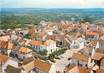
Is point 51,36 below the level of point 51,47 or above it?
above

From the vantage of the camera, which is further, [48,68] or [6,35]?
[6,35]

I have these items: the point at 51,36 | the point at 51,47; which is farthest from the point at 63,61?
the point at 51,36

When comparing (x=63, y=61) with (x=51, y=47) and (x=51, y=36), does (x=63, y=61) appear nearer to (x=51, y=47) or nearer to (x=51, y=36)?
(x=51, y=47)

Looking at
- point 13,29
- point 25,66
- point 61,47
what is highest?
point 13,29

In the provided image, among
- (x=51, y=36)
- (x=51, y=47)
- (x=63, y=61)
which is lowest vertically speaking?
(x=63, y=61)

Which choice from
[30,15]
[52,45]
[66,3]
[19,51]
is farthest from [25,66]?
[66,3]

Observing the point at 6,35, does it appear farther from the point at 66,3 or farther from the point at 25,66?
the point at 66,3

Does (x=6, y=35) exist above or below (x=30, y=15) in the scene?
below

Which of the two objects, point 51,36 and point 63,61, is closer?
point 63,61
